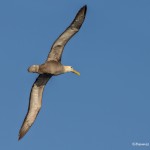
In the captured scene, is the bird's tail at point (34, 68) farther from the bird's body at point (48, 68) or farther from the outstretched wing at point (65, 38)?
the outstretched wing at point (65, 38)

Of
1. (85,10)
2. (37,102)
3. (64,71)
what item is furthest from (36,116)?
(85,10)

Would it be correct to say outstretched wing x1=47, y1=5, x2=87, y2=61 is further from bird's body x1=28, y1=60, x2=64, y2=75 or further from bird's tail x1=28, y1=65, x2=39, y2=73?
bird's tail x1=28, y1=65, x2=39, y2=73

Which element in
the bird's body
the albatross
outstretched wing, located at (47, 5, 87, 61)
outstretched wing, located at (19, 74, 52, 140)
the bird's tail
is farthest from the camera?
outstretched wing, located at (19, 74, 52, 140)

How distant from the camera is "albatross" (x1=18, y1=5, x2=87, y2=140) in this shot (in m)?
43.4

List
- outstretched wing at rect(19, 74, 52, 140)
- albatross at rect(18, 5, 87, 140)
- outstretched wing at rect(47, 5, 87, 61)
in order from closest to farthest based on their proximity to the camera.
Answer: albatross at rect(18, 5, 87, 140) → outstretched wing at rect(47, 5, 87, 61) → outstretched wing at rect(19, 74, 52, 140)

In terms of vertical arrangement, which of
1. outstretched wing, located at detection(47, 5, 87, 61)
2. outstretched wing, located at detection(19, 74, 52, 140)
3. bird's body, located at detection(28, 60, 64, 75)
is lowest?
outstretched wing, located at detection(19, 74, 52, 140)

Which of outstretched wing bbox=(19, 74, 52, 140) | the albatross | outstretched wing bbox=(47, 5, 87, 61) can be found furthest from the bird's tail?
outstretched wing bbox=(19, 74, 52, 140)

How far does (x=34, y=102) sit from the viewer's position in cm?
4656

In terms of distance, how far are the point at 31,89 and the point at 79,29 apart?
5044 mm

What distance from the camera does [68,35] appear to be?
44188mm

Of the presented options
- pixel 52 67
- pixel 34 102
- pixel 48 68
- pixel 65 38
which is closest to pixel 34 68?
pixel 48 68

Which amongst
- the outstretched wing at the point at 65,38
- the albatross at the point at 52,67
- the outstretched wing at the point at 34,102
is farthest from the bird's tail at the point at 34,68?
the outstretched wing at the point at 34,102

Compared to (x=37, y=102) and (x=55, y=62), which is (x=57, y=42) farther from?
(x=37, y=102)

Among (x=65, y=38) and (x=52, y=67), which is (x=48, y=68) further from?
(x=65, y=38)
